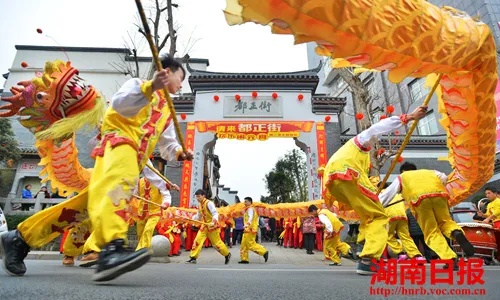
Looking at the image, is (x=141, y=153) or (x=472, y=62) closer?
(x=141, y=153)

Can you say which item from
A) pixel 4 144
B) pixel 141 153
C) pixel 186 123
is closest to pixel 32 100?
Answer: pixel 141 153

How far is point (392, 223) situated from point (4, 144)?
50.8 feet

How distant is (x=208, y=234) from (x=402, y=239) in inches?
150

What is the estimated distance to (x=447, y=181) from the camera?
14.1 feet

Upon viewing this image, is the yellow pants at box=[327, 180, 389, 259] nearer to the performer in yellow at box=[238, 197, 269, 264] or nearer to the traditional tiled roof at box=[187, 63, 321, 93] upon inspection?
the performer in yellow at box=[238, 197, 269, 264]

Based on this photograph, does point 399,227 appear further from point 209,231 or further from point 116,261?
point 116,261

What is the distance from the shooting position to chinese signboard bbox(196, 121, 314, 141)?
13.6 m

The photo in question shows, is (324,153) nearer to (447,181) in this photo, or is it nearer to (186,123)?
(186,123)

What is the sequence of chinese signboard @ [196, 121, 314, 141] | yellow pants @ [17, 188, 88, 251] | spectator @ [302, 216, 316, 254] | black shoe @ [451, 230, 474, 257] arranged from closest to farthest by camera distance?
1. yellow pants @ [17, 188, 88, 251]
2. black shoe @ [451, 230, 474, 257]
3. spectator @ [302, 216, 316, 254]
4. chinese signboard @ [196, 121, 314, 141]

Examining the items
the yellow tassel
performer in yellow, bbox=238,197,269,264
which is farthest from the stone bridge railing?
the yellow tassel

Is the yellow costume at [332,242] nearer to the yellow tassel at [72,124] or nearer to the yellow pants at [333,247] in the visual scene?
the yellow pants at [333,247]

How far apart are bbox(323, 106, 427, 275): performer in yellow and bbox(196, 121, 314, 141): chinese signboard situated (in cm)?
978

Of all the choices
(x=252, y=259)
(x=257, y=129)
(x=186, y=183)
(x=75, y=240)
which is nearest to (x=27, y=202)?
(x=186, y=183)

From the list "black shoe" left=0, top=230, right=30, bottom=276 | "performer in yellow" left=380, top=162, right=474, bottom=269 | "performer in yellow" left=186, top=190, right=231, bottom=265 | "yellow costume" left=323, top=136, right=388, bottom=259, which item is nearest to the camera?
"black shoe" left=0, top=230, right=30, bottom=276
